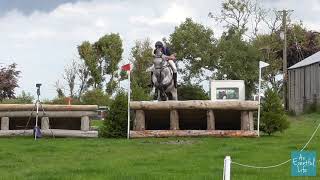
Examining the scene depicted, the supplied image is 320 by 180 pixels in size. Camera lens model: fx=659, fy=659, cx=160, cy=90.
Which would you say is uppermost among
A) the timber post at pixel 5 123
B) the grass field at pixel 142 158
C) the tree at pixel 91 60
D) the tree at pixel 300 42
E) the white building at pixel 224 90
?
the tree at pixel 300 42

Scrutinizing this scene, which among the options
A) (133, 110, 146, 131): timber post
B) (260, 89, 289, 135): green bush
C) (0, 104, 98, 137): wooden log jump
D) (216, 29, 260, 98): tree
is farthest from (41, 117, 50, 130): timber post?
(216, 29, 260, 98): tree

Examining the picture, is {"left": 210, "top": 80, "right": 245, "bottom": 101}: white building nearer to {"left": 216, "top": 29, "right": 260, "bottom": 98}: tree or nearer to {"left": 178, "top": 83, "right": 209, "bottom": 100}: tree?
{"left": 178, "top": 83, "right": 209, "bottom": 100}: tree

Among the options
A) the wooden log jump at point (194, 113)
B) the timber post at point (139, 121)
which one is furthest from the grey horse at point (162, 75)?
the timber post at point (139, 121)

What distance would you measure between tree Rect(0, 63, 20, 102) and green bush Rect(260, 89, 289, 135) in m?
27.5

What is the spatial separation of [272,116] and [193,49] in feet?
104

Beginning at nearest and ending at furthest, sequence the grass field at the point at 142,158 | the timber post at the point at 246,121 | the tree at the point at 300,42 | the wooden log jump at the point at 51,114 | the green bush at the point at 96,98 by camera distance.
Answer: the grass field at the point at 142,158
the timber post at the point at 246,121
the wooden log jump at the point at 51,114
the green bush at the point at 96,98
the tree at the point at 300,42

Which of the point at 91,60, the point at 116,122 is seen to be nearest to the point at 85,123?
the point at 116,122

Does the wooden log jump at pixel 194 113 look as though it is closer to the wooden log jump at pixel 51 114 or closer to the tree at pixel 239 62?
the wooden log jump at pixel 51 114

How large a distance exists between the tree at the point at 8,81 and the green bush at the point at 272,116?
1083 inches

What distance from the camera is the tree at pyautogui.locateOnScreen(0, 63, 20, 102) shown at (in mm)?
45656

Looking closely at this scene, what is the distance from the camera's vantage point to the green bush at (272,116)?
21.3 m

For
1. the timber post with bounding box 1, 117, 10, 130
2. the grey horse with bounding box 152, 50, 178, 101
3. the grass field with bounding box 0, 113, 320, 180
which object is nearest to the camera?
the grass field with bounding box 0, 113, 320, 180

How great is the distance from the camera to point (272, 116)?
69.8 feet

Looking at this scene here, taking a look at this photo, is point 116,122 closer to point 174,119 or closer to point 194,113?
point 174,119
